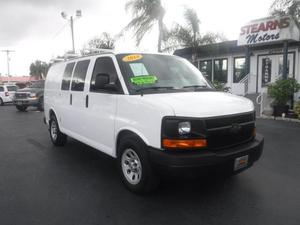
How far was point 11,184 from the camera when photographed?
4660 mm

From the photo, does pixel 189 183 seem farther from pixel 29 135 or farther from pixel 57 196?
pixel 29 135

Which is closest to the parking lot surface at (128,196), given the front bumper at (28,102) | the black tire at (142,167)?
the black tire at (142,167)

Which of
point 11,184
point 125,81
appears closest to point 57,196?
point 11,184

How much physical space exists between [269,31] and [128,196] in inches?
464

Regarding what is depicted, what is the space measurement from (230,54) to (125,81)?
15159 mm

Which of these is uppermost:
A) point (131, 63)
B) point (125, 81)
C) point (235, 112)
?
point (131, 63)

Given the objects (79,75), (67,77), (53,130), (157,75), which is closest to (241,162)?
(157,75)

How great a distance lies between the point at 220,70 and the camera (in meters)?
19.1

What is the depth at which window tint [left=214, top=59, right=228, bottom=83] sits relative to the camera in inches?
741

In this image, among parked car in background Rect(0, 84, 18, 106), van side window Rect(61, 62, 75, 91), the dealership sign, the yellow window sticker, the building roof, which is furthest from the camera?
parked car in background Rect(0, 84, 18, 106)

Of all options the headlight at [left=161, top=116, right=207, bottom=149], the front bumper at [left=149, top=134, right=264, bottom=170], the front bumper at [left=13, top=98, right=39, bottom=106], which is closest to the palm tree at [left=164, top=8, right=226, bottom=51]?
the front bumper at [left=13, top=98, right=39, bottom=106]

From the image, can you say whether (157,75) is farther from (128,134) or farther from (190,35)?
(190,35)

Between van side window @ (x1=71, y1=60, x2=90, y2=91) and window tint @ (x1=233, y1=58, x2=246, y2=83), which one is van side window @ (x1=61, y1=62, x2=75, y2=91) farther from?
window tint @ (x1=233, y1=58, x2=246, y2=83)

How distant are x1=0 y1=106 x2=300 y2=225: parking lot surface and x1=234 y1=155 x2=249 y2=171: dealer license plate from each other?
0.43m
